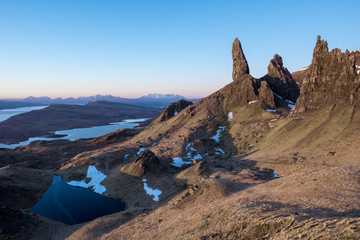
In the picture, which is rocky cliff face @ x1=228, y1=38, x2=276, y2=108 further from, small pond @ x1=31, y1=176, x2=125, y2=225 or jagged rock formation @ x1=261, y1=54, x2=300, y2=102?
small pond @ x1=31, y1=176, x2=125, y2=225

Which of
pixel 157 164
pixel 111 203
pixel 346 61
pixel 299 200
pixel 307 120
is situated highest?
pixel 346 61

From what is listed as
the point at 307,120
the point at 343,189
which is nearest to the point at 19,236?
the point at 343,189

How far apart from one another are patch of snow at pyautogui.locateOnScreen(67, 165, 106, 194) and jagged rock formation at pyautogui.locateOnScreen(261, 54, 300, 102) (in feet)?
296

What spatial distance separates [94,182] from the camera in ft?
196

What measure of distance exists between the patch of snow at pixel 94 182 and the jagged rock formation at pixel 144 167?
24.1 ft

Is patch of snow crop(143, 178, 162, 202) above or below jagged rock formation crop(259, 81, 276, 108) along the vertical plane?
below

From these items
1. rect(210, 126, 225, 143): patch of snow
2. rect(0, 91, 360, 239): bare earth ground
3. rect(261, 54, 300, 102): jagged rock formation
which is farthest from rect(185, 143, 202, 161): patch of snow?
rect(261, 54, 300, 102): jagged rock formation

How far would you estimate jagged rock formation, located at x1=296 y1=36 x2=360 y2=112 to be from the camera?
63281 mm

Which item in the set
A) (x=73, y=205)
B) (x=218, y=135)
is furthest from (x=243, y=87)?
(x=73, y=205)

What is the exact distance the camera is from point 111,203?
4869cm

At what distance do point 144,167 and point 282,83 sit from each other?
8392 cm

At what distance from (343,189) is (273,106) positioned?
225ft

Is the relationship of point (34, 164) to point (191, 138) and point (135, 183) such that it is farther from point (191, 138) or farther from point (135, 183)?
point (191, 138)

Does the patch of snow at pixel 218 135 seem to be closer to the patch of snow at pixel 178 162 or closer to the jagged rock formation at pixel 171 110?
the patch of snow at pixel 178 162
